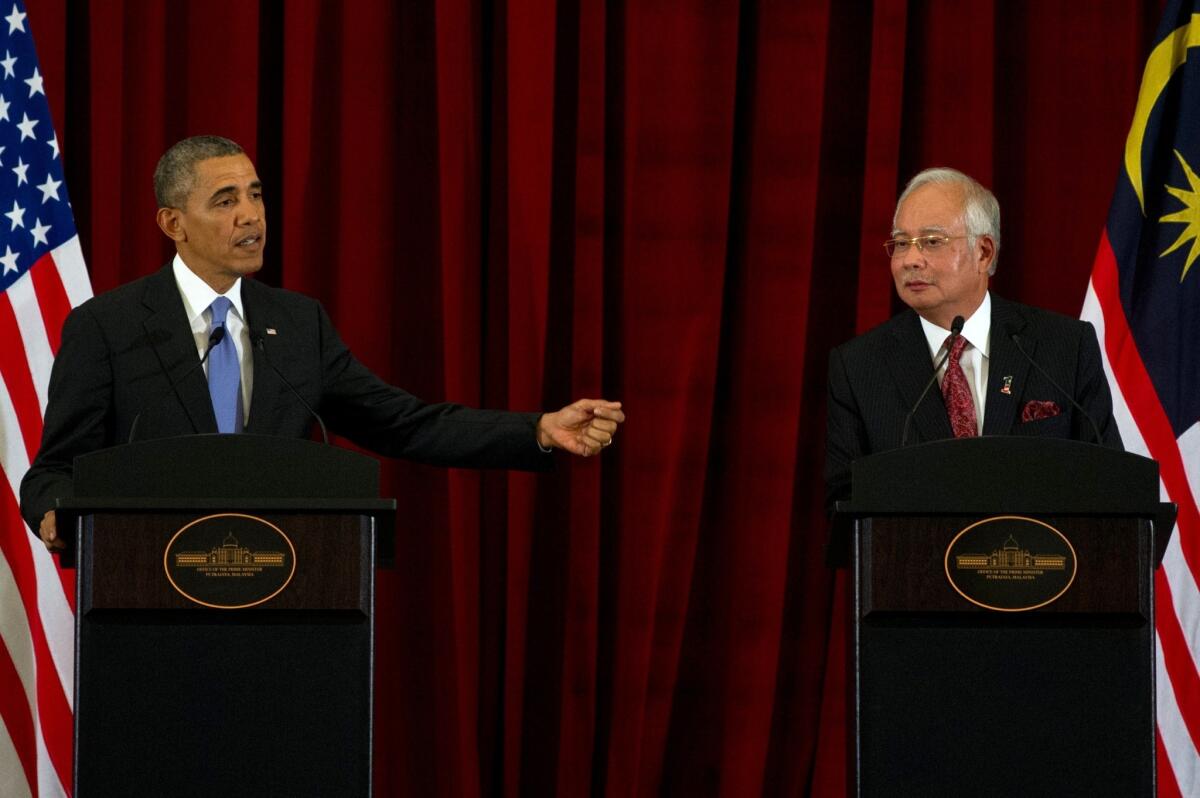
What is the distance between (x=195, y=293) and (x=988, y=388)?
1.54 m


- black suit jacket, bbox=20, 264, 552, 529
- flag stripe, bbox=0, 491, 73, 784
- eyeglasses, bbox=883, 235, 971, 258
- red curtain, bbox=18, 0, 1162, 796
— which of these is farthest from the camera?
red curtain, bbox=18, 0, 1162, 796

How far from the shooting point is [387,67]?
384cm

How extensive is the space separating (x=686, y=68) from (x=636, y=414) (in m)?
0.88

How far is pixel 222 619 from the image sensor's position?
220 centimetres

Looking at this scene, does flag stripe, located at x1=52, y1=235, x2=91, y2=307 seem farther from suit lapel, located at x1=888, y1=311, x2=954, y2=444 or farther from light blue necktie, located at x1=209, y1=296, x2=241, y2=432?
suit lapel, located at x1=888, y1=311, x2=954, y2=444

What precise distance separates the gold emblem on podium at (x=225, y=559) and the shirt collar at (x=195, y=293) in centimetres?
81

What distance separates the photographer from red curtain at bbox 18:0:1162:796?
12.4ft

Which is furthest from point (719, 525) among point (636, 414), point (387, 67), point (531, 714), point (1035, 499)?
point (1035, 499)

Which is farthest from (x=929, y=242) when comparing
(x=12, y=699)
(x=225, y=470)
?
(x=12, y=699)

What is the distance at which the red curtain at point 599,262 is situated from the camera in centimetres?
378

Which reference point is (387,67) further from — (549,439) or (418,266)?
(549,439)

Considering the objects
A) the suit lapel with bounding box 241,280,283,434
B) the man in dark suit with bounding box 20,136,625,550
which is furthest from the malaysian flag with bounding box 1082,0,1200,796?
the suit lapel with bounding box 241,280,283,434

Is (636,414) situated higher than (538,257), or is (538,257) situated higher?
(538,257)

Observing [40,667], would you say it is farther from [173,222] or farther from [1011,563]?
[1011,563]
